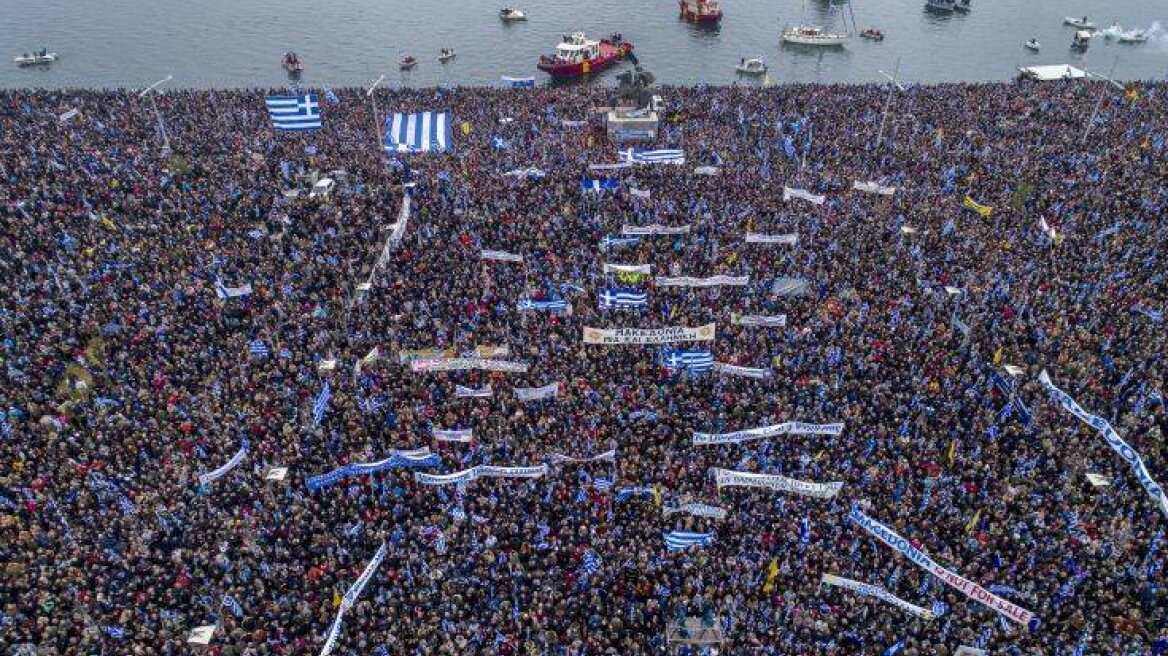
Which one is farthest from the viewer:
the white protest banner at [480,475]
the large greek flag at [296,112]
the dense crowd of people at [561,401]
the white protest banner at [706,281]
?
the large greek flag at [296,112]

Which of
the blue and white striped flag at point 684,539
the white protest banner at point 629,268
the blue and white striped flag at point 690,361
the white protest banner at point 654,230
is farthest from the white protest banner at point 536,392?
the white protest banner at point 654,230

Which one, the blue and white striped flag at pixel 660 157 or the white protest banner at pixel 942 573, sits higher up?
the blue and white striped flag at pixel 660 157

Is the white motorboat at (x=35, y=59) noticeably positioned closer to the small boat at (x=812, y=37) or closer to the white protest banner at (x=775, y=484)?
the small boat at (x=812, y=37)

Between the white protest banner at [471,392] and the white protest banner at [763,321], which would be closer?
the white protest banner at [471,392]

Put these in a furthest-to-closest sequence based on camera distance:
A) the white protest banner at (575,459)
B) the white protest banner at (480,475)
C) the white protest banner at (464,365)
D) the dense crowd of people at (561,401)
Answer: the white protest banner at (464,365) < the white protest banner at (575,459) < the white protest banner at (480,475) < the dense crowd of people at (561,401)

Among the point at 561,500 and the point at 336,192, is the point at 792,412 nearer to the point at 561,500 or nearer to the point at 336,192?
the point at 561,500

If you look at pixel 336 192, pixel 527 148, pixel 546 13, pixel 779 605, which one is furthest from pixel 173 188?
pixel 546 13
